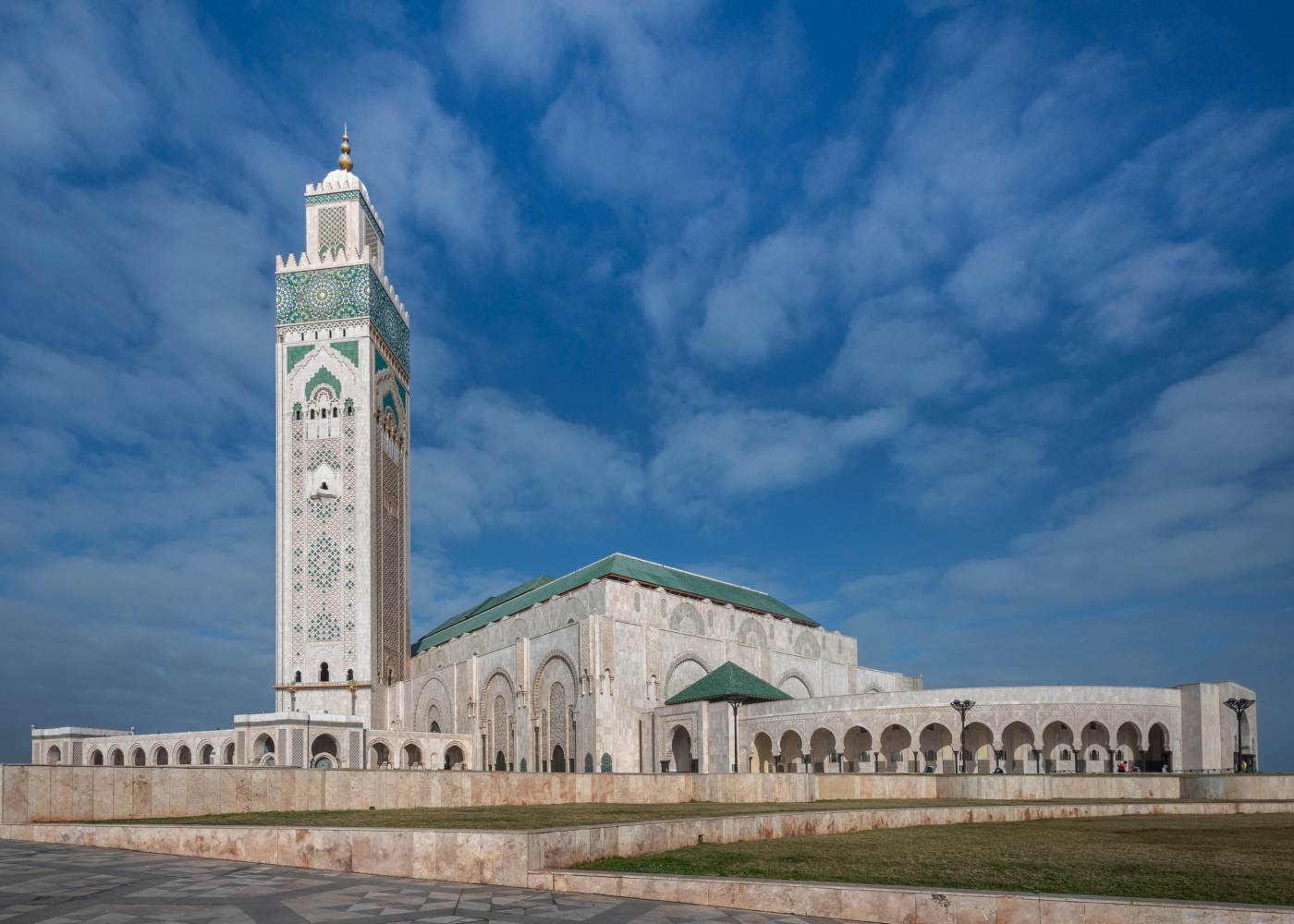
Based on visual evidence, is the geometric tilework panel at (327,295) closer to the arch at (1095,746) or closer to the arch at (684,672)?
the arch at (684,672)

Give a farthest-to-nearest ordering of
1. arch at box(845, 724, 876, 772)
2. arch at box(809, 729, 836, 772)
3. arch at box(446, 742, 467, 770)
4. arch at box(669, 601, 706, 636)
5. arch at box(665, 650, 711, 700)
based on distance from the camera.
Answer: arch at box(446, 742, 467, 770) < arch at box(669, 601, 706, 636) < arch at box(665, 650, 711, 700) < arch at box(809, 729, 836, 772) < arch at box(845, 724, 876, 772)

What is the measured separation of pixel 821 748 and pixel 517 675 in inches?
481

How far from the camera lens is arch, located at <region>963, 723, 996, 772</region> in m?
33.9

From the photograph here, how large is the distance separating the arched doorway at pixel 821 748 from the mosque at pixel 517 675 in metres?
0.06

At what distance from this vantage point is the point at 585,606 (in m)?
36.8

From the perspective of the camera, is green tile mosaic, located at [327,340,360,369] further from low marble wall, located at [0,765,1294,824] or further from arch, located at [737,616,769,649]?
low marble wall, located at [0,765,1294,824]

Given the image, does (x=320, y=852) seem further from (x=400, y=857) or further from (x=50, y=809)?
(x=50, y=809)

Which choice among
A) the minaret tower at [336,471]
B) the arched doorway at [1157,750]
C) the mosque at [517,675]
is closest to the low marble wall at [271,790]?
the mosque at [517,675]

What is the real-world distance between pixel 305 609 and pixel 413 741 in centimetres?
741

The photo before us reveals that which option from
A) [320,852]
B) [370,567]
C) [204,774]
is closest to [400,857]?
[320,852]

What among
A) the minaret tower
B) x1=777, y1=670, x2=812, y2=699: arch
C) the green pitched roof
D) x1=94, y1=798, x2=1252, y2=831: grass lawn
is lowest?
x1=777, y1=670, x2=812, y2=699: arch

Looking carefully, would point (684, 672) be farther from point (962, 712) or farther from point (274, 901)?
point (274, 901)

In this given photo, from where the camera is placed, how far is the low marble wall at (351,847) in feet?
24.7

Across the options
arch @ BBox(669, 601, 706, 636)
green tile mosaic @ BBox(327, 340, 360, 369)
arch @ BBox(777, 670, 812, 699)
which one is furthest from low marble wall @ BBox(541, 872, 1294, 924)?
green tile mosaic @ BBox(327, 340, 360, 369)
